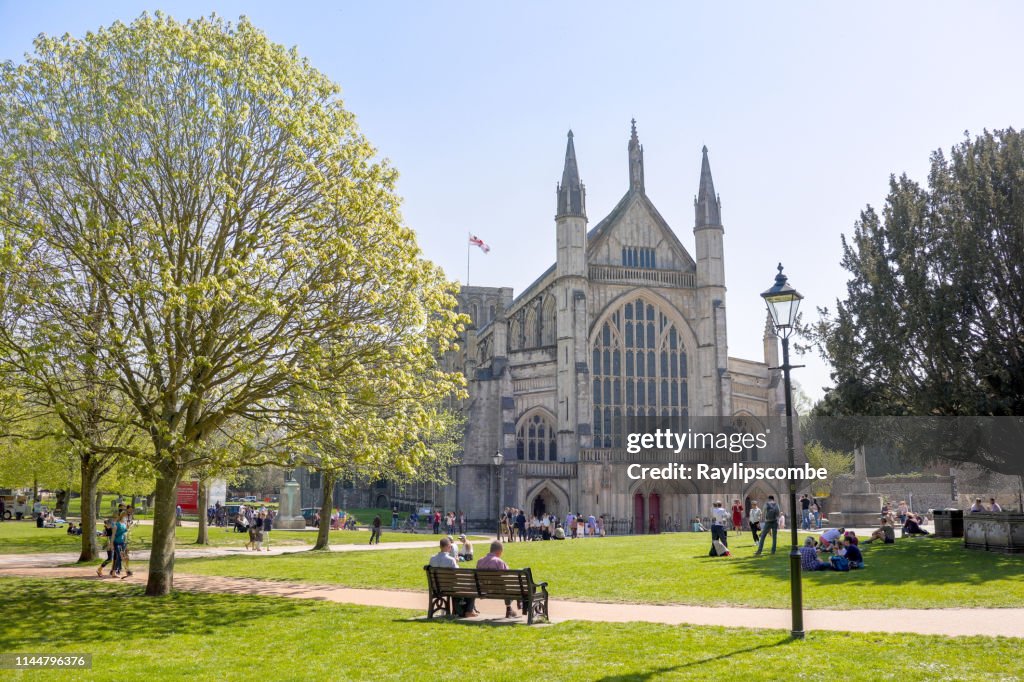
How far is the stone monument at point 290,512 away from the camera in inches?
1827

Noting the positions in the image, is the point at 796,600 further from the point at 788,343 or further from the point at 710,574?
the point at 710,574

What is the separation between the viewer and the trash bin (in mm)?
26750

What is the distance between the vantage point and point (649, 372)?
174ft

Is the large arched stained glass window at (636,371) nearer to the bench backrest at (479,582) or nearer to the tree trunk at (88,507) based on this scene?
the tree trunk at (88,507)

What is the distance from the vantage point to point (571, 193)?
52500mm

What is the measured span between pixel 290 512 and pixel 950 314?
35.4m

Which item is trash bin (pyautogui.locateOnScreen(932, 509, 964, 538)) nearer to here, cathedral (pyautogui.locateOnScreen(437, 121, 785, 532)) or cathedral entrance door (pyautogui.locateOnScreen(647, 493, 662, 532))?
cathedral (pyautogui.locateOnScreen(437, 121, 785, 532))

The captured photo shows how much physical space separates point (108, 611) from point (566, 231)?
4038cm

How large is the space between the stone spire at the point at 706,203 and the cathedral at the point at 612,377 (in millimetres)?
77

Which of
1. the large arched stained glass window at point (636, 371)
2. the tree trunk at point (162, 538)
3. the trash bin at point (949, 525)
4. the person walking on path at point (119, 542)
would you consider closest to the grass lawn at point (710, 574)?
the trash bin at point (949, 525)

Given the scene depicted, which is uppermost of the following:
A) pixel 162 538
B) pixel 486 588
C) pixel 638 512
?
pixel 162 538

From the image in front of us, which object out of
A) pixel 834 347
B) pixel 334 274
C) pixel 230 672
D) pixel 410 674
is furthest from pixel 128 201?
pixel 834 347

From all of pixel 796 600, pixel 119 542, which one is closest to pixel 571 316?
pixel 119 542

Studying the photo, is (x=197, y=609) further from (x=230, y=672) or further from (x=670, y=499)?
(x=670, y=499)
